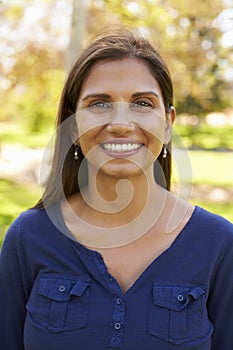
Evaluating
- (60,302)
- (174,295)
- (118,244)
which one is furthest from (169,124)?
(60,302)

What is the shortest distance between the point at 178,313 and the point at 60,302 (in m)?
0.37

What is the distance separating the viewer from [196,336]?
1.77 meters

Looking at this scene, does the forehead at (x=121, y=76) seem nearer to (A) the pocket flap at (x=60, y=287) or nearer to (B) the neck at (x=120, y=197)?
(B) the neck at (x=120, y=197)

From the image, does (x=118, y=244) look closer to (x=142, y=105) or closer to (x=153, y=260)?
(x=153, y=260)

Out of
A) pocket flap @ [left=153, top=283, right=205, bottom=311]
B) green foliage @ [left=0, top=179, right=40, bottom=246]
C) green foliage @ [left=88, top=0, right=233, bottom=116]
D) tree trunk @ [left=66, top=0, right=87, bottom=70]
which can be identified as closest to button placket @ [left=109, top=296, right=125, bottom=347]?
pocket flap @ [left=153, top=283, right=205, bottom=311]

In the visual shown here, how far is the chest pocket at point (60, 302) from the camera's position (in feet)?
5.79

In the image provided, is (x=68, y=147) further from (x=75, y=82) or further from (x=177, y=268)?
(x=177, y=268)

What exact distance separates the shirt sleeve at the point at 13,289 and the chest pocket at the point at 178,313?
0.47 metres

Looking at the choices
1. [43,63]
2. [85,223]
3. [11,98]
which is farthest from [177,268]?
[11,98]

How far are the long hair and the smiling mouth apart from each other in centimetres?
25

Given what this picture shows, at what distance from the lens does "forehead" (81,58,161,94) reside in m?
1.81

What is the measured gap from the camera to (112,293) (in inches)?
69.1

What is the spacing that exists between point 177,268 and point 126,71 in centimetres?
64

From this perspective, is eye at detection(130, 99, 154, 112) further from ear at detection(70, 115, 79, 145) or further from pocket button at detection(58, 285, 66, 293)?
pocket button at detection(58, 285, 66, 293)
